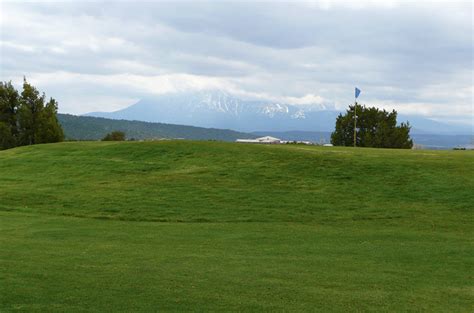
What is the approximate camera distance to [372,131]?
7531 centimetres

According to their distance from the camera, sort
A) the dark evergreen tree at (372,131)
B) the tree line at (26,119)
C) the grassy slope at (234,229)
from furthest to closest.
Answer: the dark evergreen tree at (372,131), the tree line at (26,119), the grassy slope at (234,229)

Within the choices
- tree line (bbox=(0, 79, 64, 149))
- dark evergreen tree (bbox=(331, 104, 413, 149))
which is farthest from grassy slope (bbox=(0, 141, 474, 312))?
dark evergreen tree (bbox=(331, 104, 413, 149))

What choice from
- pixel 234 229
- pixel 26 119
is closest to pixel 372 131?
pixel 26 119

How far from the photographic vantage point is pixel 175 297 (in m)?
8.46

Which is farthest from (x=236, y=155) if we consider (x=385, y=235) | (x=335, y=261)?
(x=335, y=261)

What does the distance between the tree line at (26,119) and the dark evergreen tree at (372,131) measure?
38853mm

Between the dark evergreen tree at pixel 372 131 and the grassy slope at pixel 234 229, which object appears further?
the dark evergreen tree at pixel 372 131

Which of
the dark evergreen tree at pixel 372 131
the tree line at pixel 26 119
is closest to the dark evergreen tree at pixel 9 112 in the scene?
the tree line at pixel 26 119

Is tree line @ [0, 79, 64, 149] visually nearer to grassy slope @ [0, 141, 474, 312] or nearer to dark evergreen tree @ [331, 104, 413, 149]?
grassy slope @ [0, 141, 474, 312]

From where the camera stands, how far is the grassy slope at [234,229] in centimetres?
879

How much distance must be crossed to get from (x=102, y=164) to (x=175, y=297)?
79.1 feet

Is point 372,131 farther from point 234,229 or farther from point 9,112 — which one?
point 234,229

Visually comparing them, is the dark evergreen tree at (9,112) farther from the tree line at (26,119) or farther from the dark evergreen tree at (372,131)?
the dark evergreen tree at (372,131)

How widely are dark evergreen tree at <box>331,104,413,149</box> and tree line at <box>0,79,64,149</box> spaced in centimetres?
3885
